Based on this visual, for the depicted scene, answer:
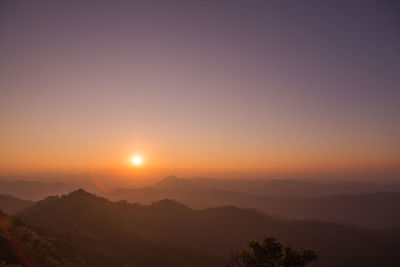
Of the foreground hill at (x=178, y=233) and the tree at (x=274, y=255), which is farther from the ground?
the tree at (x=274, y=255)

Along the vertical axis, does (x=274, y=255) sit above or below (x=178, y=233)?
above

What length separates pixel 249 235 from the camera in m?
175

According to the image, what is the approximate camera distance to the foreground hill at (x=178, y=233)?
297 ft

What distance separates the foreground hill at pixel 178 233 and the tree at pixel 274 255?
61397 millimetres

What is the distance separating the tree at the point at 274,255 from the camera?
2006 centimetres

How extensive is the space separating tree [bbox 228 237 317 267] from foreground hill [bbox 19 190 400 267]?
61.4m

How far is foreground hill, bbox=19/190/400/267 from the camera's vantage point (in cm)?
9056

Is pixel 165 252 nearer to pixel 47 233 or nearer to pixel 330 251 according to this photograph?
pixel 47 233

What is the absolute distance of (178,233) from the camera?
489 feet

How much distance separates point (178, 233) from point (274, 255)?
140061mm

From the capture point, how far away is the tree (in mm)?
20062

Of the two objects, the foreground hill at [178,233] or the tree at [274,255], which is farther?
the foreground hill at [178,233]

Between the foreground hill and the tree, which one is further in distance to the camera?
the foreground hill

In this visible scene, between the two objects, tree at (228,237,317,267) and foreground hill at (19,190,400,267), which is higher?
tree at (228,237,317,267)
